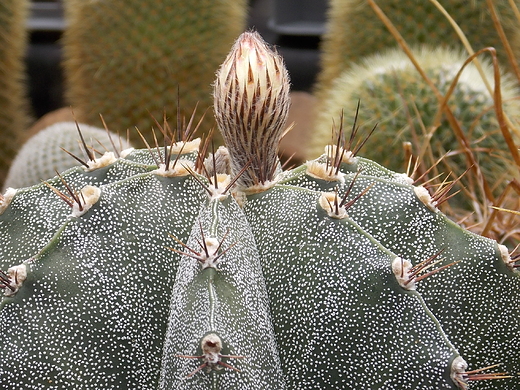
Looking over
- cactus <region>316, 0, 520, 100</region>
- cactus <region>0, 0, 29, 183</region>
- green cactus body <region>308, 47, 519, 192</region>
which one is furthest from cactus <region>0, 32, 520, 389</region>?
cactus <region>0, 0, 29, 183</region>

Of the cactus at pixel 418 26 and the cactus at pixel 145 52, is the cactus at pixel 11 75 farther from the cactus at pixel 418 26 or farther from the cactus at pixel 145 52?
the cactus at pixel 418 26

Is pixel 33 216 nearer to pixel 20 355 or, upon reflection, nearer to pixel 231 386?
pixel 20 355

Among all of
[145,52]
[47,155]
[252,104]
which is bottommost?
[47,155]

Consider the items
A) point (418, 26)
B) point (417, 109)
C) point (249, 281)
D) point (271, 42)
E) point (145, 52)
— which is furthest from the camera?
point (271, 42)

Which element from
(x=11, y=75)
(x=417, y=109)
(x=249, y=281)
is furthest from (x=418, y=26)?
(x=249, y=281)

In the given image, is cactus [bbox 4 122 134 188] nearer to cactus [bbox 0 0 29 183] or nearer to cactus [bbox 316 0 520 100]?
cactus [bbox 0 0 29 183]

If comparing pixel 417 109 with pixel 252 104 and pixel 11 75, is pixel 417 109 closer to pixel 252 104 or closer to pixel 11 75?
pixel 252 104
